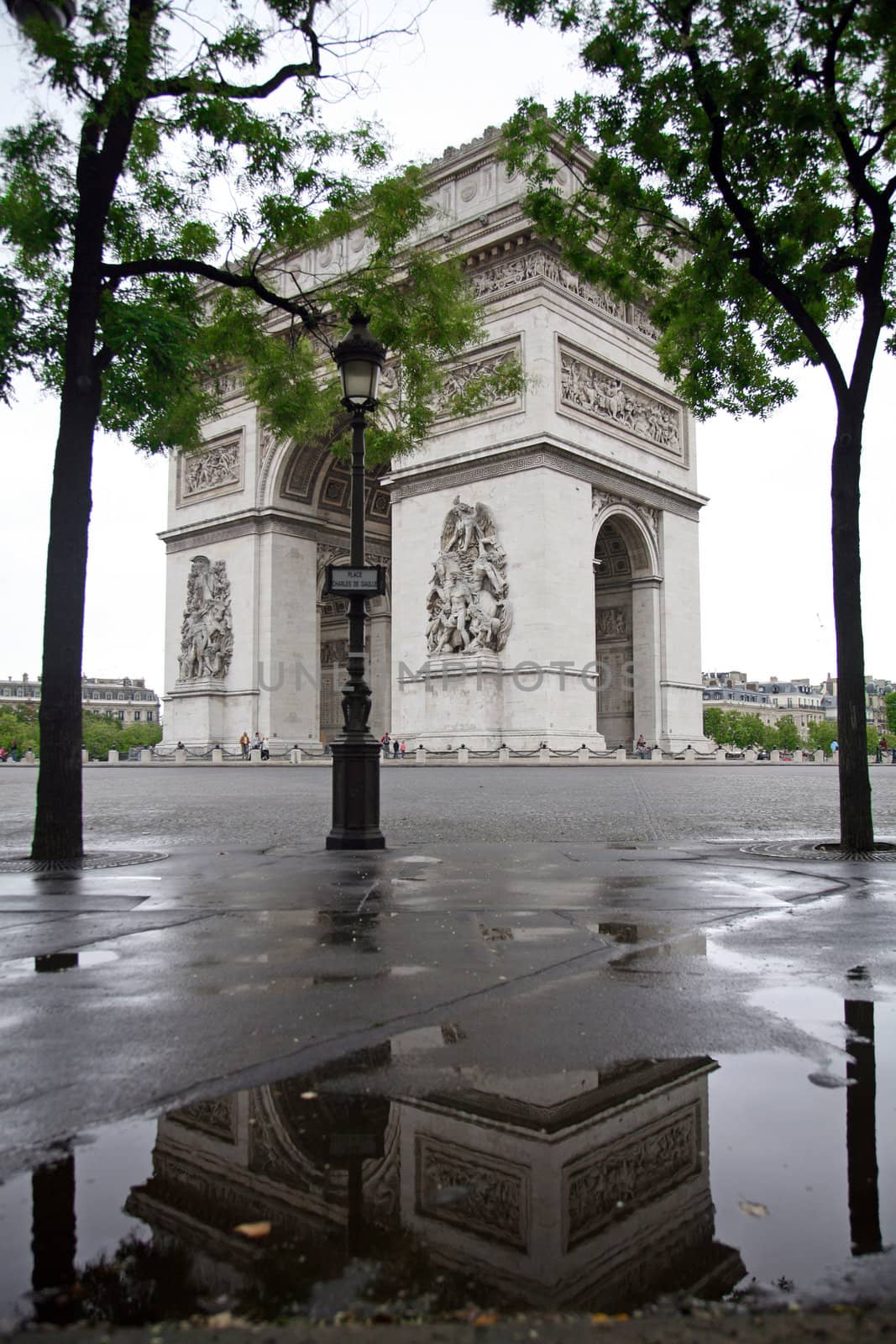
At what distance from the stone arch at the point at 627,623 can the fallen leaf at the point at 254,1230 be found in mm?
29516

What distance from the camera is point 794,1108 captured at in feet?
6.48

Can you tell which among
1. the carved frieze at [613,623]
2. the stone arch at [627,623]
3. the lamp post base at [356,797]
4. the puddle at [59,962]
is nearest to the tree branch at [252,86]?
the lamp post base at [356,797]

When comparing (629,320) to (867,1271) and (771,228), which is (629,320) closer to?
(771,228)

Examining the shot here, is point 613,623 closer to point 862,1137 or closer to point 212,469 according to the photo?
point 212,469

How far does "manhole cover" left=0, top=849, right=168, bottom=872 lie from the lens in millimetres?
6488

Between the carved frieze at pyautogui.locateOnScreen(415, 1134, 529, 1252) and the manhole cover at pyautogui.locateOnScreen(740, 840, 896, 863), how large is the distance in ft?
17.7

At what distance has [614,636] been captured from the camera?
32.9 metres

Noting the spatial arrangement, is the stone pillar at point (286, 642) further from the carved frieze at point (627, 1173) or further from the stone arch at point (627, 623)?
the carved frieze at point (627, 1173)

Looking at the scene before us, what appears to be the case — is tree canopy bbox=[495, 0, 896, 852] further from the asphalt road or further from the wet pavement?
the wet pavement

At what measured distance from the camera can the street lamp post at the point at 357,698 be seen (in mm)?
7484

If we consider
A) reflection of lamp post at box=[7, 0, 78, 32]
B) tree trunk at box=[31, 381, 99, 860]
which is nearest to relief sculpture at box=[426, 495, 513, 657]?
tree trunk at box=[31, 381, 99, 860]

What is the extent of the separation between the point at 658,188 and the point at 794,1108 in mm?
8364

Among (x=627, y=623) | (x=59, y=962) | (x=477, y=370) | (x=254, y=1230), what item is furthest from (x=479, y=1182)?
(x=627, y=623)

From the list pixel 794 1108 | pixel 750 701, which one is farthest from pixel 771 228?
pixel 750 701
